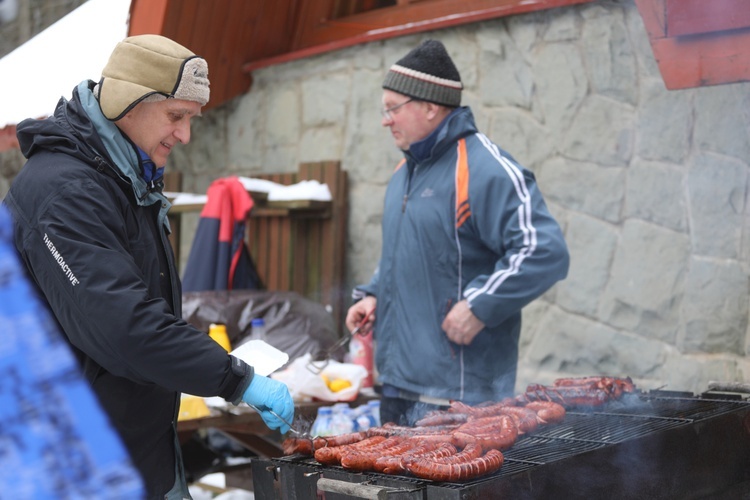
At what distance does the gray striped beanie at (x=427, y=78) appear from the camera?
4.04 m

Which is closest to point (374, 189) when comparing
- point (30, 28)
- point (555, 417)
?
point (555, 417)

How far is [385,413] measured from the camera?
163 inches

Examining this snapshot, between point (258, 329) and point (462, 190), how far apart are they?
2.11 meters

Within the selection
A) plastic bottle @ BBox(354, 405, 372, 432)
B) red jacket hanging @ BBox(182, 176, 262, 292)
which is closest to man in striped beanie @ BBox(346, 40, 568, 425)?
plastic bottle @ BBox(354, 405, 372, 432)

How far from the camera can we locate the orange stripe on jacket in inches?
150

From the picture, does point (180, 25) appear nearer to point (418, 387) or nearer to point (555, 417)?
point (418, 387)

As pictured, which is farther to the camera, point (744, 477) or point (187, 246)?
point (187, 246)

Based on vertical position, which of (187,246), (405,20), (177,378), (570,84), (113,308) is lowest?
(187,246)

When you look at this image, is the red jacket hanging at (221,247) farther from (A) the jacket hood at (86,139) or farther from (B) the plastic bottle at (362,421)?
(A) the jacket hood at (86,139)

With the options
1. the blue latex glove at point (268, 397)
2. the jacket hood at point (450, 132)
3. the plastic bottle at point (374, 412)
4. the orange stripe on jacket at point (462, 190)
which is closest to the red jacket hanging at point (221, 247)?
the plastic bottle at point (374, 412)

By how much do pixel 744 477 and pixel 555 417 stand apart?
2.82 feet

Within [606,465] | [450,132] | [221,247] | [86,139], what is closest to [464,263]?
[450,132]

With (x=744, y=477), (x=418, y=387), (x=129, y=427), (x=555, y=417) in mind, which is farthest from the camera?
(x=418, y=387)

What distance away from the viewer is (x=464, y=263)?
12.6 feet
